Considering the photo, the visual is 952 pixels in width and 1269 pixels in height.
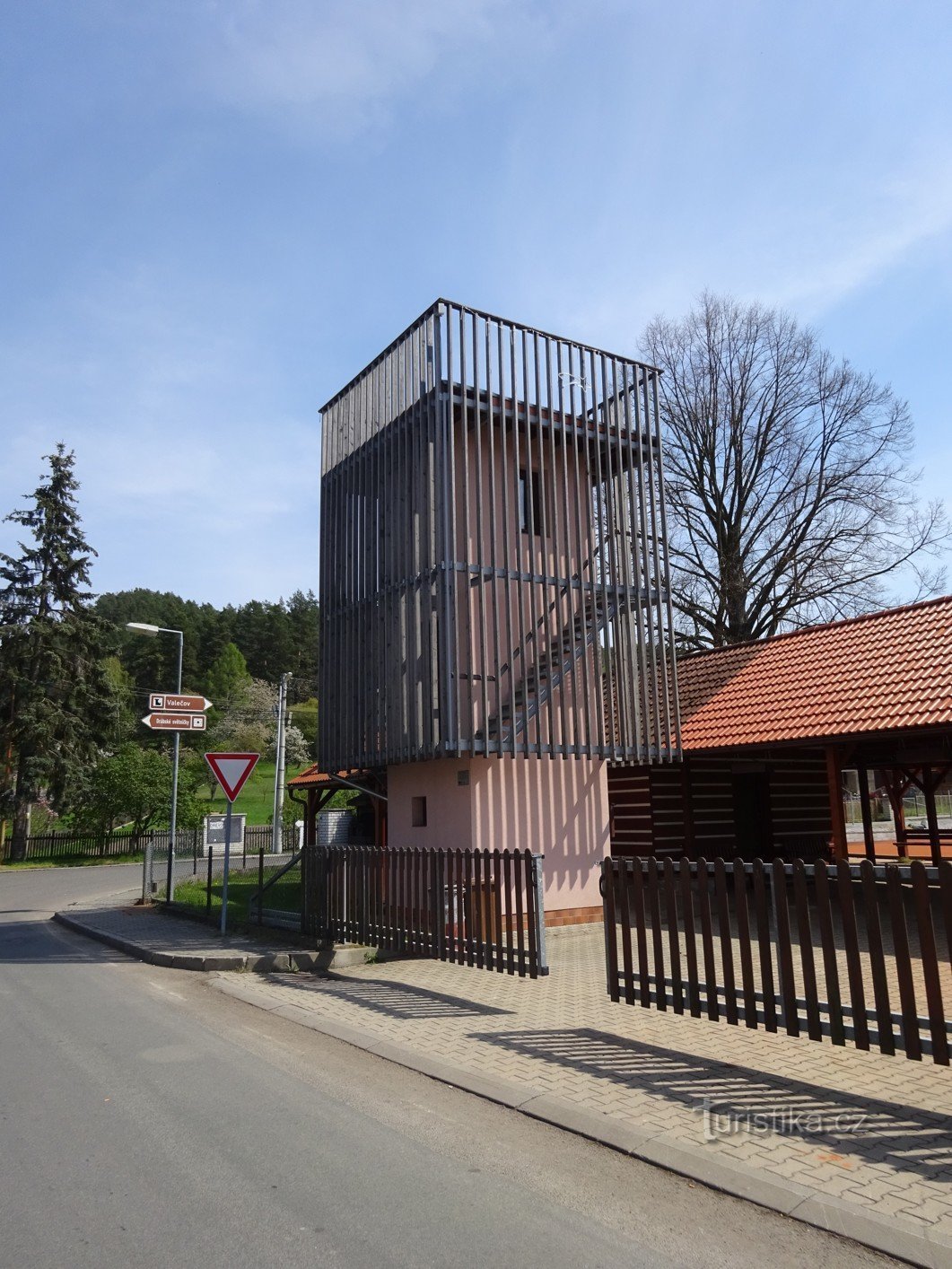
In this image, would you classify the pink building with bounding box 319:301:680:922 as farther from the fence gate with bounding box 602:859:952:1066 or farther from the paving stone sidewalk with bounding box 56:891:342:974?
the fence gate with bounding box 602:859:952:1066

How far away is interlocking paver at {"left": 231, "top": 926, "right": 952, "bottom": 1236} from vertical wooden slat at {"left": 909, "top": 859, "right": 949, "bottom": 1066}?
1.31 feet

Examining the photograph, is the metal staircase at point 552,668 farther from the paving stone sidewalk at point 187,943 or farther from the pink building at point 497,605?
the paving stone sidewalk at point 187,943

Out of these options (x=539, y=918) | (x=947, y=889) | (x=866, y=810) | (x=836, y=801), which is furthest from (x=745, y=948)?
(x=866, y=810)

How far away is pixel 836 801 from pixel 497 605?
252 inches

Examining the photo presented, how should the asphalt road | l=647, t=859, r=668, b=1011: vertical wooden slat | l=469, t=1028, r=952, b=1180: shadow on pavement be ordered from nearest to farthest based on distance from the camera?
1. the asphalt road
2. l=469, t=1028, r=952, b=1180: shadow on pavement
3. l=647, t=859, r=668, b=1011: vertical wooden slat

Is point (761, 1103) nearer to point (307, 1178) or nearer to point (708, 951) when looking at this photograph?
point (708, 951)

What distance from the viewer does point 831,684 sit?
16297 millimetres

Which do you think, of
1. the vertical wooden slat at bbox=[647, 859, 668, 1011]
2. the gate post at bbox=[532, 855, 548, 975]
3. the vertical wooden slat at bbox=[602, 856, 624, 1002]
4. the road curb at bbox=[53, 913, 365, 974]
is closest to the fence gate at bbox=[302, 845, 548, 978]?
the gate post at bbox=[532, 855, 548, 975]

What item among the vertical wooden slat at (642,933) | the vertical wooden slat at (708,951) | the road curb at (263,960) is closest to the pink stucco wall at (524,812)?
the road curb at (263,960)

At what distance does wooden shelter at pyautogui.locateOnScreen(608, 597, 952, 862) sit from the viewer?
A: 14680mm

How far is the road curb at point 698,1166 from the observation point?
12.8 feet

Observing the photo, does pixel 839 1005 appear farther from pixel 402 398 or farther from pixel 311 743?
pixel 311 743

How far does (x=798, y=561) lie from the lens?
100 feet

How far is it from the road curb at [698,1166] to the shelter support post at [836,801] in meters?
9.53
